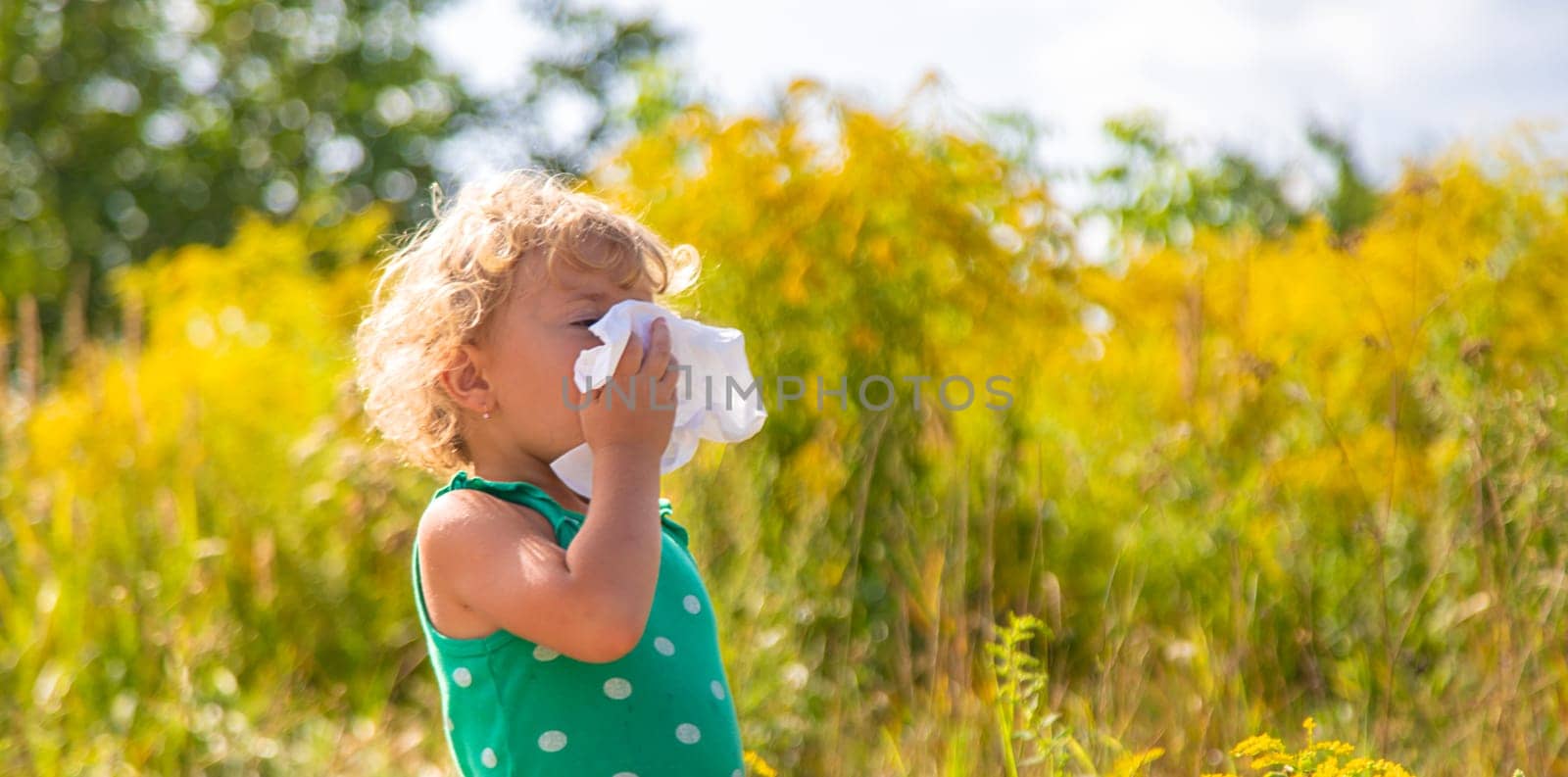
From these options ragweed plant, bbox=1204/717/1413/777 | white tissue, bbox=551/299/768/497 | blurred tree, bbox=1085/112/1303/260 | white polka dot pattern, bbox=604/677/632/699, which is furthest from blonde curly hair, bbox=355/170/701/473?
blurred tree, bbox=1085/112/1303/260

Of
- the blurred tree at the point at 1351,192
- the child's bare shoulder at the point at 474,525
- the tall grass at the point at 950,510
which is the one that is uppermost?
the child's bare shoulder at the point at 474,525

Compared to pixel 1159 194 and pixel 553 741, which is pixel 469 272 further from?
pixel 1159 194

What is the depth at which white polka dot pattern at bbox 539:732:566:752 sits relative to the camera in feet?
5.45

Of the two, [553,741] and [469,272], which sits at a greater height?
[469,272]

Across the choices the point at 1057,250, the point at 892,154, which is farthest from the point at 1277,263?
the point at 892,154

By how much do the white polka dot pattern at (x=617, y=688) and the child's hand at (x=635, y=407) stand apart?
0.91 feet

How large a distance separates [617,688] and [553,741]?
97mm

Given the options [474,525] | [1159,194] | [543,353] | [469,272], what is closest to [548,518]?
[474,525]

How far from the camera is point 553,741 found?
1662mm

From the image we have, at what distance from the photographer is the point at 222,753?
11.2 ft

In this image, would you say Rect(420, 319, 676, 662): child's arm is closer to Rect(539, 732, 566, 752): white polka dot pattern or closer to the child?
the child

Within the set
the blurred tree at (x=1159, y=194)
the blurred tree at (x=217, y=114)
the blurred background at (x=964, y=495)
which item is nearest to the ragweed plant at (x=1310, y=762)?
the blurred background at (x=964, y=495)

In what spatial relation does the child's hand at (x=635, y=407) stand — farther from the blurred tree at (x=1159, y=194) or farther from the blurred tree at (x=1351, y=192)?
the blurred tree at (x=1351, y=192)

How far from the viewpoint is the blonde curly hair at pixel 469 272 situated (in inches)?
71.2
